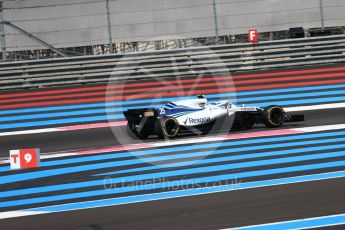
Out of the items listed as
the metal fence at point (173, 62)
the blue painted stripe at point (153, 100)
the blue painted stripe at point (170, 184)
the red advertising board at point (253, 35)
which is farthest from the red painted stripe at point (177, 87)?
the blue painted stripe at point (170, 184)

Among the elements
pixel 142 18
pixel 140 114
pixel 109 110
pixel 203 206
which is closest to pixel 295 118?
pixel 140 114

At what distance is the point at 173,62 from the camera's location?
1958 centimetres

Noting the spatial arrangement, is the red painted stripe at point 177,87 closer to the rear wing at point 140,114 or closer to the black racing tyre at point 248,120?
the black racing tyre at point 248,120

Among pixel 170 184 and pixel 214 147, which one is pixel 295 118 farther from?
pixel 170 184

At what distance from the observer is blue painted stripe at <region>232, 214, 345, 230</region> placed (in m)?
6.73

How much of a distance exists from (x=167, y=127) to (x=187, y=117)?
0.43 meters

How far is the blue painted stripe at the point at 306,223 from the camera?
265 inches

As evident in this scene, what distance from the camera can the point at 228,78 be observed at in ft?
64.5

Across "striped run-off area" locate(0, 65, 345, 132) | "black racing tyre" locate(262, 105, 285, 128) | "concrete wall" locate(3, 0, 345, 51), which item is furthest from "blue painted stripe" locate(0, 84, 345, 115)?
"black racing tyre" locate(262, 105, 285, 128)

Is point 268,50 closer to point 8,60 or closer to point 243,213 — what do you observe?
point 8,60

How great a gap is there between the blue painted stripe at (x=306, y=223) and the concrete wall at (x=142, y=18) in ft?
42.7

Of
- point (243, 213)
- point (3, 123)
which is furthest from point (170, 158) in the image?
point (3, 123)

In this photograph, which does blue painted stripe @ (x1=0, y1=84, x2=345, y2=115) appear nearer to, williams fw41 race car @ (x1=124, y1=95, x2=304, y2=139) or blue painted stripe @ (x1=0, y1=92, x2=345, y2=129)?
blue painted stripe @ (x1=0, y1=92, x2=345, y2=129)

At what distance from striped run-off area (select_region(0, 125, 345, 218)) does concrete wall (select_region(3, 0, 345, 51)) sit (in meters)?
7.60
